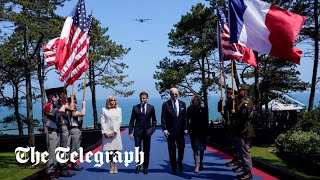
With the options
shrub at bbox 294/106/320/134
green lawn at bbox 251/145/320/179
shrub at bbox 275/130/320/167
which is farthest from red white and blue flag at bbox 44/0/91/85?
shrub at bbox 294/106/320/134

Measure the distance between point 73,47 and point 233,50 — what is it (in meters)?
4.37

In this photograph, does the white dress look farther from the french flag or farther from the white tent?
the white tent

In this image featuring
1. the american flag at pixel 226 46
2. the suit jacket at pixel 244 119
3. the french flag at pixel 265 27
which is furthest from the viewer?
the american flag at pixel 226 46

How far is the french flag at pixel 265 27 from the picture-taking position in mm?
8508

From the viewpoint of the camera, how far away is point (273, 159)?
634 inches

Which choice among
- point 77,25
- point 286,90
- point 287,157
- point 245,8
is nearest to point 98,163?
point 77,25

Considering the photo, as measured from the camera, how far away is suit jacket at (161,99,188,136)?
33.7 feet

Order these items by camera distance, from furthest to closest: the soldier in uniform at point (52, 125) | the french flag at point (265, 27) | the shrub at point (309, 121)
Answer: the shrub at point (309, 121) < the soldier in uniform at point (52, 125) < the french flag at point (265, 27)

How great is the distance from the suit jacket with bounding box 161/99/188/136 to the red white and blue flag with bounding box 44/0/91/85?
2421 millimetres

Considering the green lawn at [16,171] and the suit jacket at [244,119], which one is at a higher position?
the suit jacket at [244,119]

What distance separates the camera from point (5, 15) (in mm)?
14977

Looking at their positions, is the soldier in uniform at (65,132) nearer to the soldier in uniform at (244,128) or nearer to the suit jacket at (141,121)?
the suit jacket at (141,121)

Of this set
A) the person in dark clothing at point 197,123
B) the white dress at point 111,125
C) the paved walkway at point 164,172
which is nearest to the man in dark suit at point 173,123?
the person in dark clothing at point 197,123

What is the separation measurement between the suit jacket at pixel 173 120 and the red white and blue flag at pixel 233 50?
7.01 ft
